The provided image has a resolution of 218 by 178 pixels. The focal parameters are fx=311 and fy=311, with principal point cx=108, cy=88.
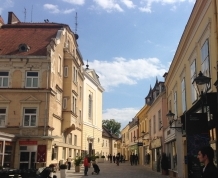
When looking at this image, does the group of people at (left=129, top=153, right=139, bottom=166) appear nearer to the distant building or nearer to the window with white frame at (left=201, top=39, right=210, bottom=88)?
the distant building

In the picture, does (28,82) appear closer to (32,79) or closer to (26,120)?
(32,79)

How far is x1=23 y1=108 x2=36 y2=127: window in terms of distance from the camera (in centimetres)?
2786

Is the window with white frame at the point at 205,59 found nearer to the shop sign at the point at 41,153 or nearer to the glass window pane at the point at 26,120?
the shop sign at the point at 41,153

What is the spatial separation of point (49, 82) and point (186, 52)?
584 inches

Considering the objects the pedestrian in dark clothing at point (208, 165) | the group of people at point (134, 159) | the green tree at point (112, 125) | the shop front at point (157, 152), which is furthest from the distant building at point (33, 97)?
the green tree at point (112, 125)

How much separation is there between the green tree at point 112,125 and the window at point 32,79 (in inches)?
3305

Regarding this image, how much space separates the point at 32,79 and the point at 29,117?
352cm

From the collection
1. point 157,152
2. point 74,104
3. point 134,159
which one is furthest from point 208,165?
point 134,159

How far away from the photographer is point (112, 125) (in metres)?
112

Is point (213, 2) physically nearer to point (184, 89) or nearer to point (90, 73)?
point (184, 89)

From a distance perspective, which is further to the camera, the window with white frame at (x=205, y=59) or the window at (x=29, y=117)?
the window at (x=29, y=117)

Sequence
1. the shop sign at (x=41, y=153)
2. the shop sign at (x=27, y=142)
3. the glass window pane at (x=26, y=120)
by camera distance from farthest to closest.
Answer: the glass window pane at (x=26, y=120)
the shop sign at (x=27, y=142)
the shop sign at (x=41, y=153)

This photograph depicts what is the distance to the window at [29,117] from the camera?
27859mm

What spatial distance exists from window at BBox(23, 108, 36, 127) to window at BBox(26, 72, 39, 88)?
2.25 m
